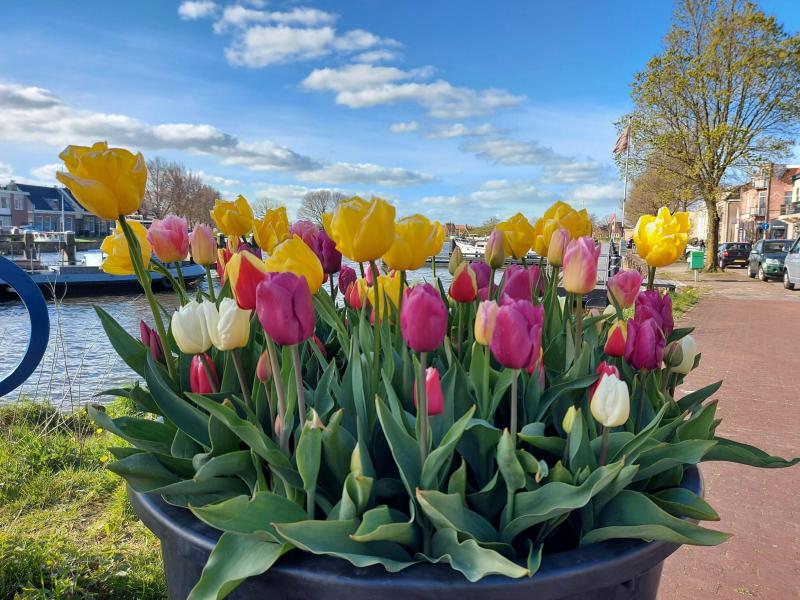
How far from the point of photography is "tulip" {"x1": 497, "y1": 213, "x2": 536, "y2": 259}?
5.24 ft

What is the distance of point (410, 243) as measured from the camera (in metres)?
1.21

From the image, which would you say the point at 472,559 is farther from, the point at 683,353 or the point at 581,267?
the point at 683,353

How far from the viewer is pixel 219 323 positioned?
105 cm

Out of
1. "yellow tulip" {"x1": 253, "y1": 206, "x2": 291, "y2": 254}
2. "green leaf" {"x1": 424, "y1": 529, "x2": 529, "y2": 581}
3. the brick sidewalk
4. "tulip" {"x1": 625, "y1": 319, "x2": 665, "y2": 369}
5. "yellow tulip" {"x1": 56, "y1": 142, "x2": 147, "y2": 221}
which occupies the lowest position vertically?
the brick sidewalk

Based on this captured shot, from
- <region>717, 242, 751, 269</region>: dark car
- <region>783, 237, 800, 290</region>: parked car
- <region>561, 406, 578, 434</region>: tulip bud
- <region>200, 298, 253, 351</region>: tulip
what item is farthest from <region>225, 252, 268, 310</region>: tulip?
<region>717, 242, 751, 269</region>: dark car

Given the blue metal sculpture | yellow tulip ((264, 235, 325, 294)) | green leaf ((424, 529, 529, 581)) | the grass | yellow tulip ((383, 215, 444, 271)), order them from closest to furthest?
green leaf ((424, 529, 529, 581)) → yellow tulip ((264, 235, 325, 294)) → yellow tulip ((383, 215, 444, 271)) → the grass → the blue metal sculpture

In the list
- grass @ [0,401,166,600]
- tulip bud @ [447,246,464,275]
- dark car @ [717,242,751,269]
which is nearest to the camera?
tulip bud @ [447,246,464,275]

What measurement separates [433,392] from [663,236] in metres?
0.79

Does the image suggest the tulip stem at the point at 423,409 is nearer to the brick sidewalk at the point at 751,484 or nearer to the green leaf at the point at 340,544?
the green leaf at the point at 340,544

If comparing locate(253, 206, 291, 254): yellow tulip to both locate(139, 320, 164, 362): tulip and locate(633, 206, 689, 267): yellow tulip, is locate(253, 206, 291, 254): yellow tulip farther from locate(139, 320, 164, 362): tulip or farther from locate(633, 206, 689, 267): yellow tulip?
locate(633, 206, 689, 267): yellow tulip

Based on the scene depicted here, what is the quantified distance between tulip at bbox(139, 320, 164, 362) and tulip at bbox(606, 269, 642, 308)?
99cm

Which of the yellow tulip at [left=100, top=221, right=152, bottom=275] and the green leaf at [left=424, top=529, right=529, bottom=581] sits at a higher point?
the yellow tulip at [left=100, top=221, right=152, bottom=275]

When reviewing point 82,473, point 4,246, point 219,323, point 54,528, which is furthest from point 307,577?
point 4,246

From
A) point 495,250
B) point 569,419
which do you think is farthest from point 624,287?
point 569,419
